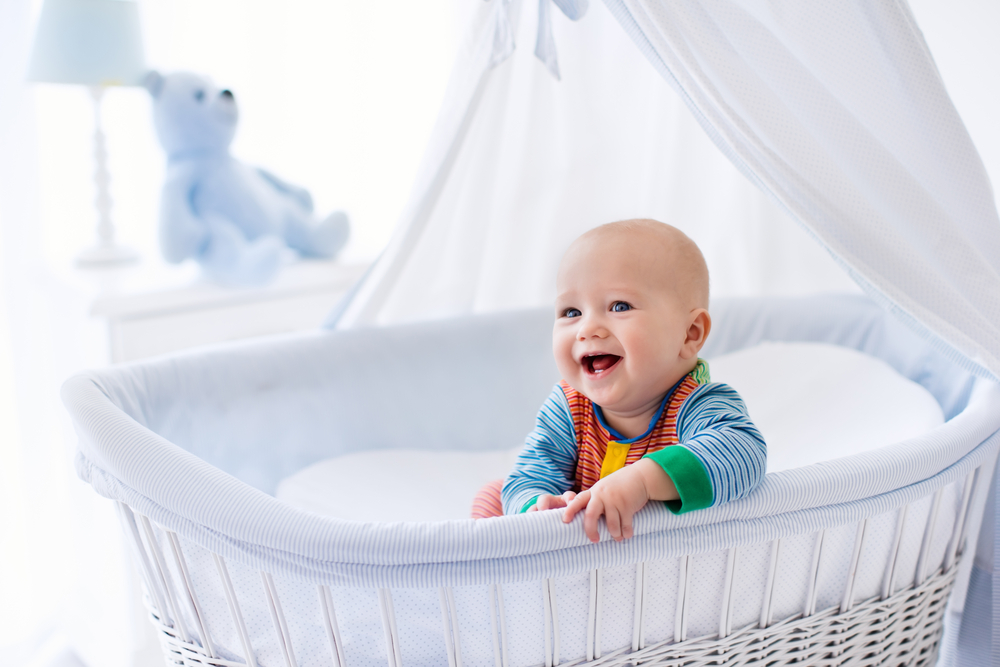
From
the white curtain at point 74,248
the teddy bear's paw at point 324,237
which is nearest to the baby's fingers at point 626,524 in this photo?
the white curtain at point 74,248

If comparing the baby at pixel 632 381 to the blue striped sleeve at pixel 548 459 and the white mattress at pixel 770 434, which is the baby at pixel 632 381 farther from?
the white mattress at pixel 770 434

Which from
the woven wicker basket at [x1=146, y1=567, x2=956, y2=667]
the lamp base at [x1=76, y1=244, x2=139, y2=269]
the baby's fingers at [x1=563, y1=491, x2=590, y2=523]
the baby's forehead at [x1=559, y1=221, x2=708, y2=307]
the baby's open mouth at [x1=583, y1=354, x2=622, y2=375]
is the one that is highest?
the baby's forehead at [x1=559, y1=221, x2=708, y2=307]

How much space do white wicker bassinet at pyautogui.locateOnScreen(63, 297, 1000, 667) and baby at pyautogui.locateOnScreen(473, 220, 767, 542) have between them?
0.08 metres

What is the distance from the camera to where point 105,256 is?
1.65m

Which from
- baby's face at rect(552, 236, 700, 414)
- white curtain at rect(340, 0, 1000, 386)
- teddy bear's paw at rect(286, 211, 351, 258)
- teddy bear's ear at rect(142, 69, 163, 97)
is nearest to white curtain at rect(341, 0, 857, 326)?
white curtain at rect(340, 0, 1000, 386)

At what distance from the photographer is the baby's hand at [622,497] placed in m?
0.76

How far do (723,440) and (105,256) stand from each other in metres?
1.36

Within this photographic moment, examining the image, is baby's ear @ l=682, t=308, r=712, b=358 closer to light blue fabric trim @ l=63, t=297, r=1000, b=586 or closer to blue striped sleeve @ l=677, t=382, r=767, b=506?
blue striped sleeve @ l=677, t=382, r=767, b=506

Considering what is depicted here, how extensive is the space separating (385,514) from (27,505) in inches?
33.9

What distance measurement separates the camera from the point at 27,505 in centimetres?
162

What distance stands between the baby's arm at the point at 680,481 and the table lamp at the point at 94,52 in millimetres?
1308

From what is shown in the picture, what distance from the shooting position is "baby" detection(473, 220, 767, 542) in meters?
0.86

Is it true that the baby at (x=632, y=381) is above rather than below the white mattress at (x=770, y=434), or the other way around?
above

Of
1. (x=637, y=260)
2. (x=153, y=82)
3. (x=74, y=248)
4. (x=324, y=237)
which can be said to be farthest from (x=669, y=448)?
(x=74, y=248)
